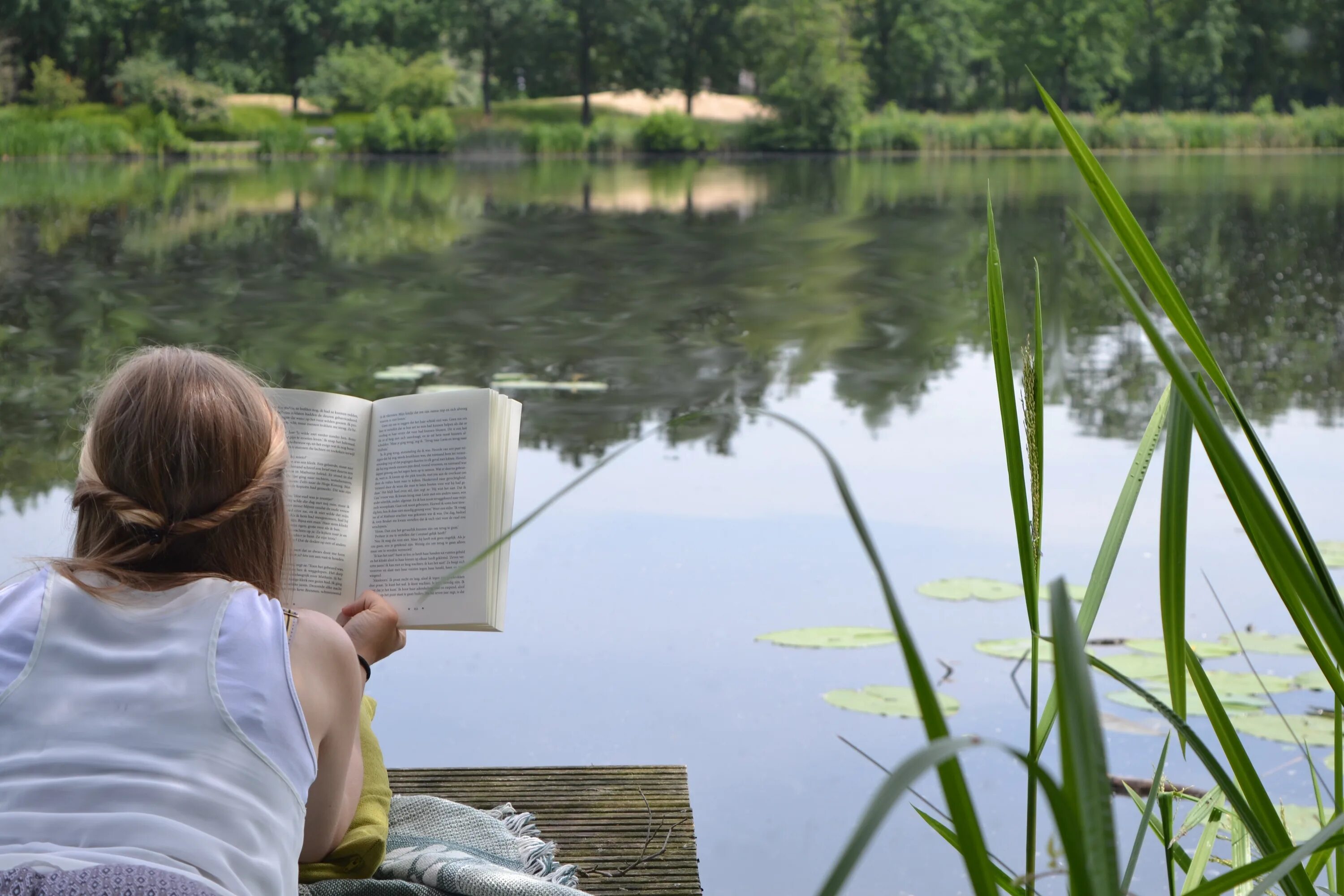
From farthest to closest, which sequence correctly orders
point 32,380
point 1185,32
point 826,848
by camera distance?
1. point 1185,32
2. point 32,380
3. point 826,848

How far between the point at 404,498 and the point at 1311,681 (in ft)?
5.57

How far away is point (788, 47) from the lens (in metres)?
29.3

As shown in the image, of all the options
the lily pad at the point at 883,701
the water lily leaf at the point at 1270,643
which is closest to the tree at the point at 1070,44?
the water lily leaf at the point at 1270,643

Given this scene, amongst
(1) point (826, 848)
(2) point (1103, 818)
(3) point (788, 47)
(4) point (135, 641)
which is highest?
(3) point (788, 47)

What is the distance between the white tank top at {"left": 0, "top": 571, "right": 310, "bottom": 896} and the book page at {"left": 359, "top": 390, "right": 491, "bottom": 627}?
35cm

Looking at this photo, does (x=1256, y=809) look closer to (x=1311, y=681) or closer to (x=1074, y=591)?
(x=1311, y=681)

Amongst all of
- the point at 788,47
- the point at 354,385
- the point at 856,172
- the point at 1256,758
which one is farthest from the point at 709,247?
the point at 788,47

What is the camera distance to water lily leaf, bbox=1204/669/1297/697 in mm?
2236

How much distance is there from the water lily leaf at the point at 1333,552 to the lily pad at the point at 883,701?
3.38ft

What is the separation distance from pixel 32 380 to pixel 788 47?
26.4 meters

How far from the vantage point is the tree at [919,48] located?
32.1m

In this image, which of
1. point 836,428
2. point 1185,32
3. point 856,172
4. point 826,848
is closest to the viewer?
point 826,848

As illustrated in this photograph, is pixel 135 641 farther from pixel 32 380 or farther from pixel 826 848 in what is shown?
pixel 32 380

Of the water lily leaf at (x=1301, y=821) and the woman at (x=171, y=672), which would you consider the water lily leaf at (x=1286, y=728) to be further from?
the woman at (x=171, y=672)
